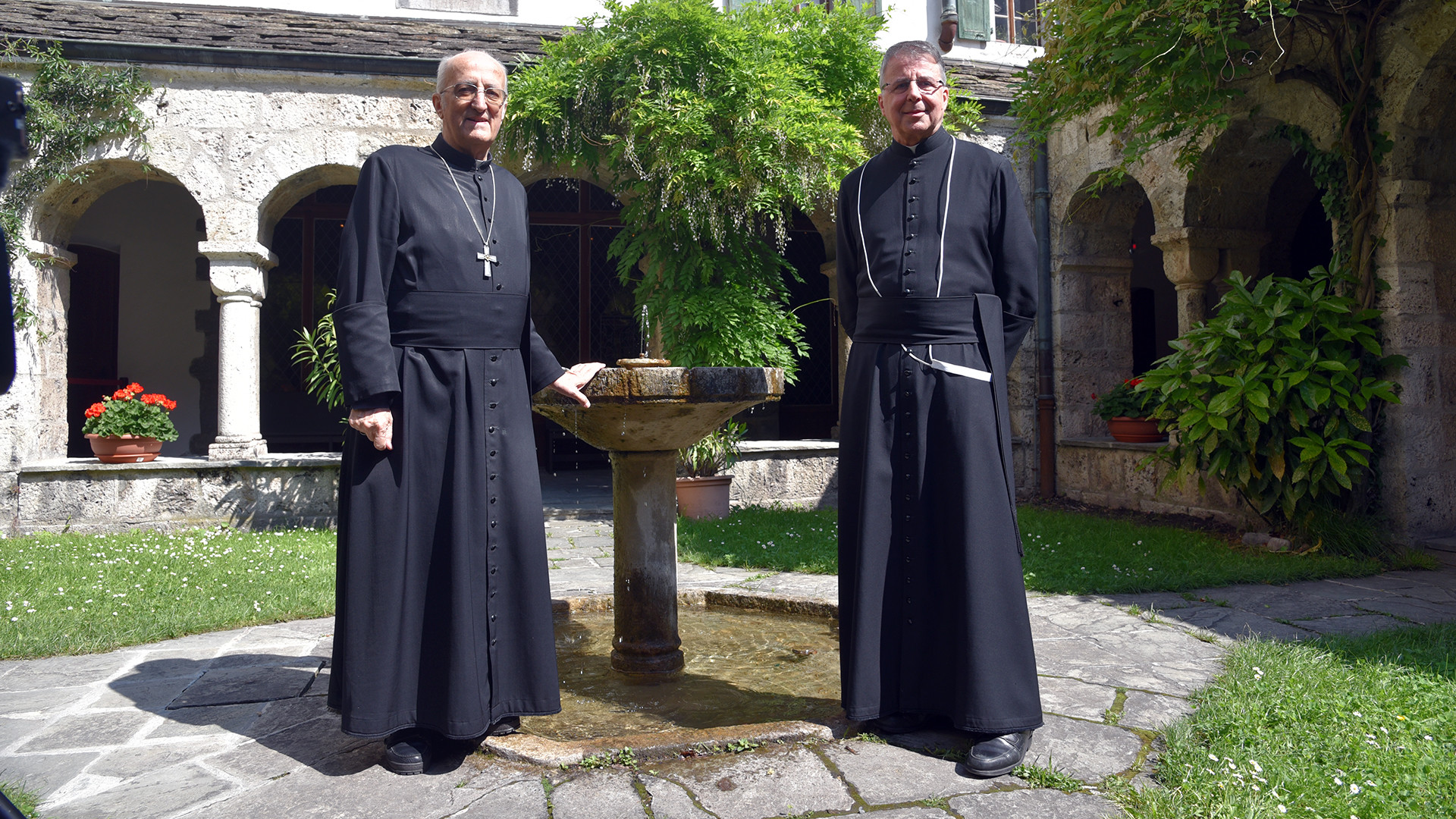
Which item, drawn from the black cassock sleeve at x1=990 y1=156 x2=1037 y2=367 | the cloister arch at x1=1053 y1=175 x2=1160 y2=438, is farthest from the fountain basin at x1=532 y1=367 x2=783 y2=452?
the cloister arch at x1=1053 y1=175 x2=1160 y2=438

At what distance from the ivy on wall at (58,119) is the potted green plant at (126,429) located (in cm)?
77

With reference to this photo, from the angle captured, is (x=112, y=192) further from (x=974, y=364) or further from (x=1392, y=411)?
(x=1392, y=411)

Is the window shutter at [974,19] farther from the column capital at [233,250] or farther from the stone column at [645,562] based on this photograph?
the stone column at [645,562]

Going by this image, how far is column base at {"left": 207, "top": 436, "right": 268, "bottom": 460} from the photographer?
7.03 meters

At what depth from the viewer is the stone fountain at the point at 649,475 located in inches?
107

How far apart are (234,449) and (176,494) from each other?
499 mm

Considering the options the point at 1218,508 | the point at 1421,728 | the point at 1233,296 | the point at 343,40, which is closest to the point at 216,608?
the point at 1421,728

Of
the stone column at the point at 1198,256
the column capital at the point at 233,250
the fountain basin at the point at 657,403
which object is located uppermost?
the column capital at the point at 233,250

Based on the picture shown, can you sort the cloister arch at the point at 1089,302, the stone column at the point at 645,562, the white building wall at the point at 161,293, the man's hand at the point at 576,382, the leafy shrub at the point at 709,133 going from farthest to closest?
the white building wall at the point at 161,293, the cloister arch at the point at 1089,302, the leafy shrub at the point at 709,133, the stone column at the point at 645,562, the man's hand at the point at 576,382

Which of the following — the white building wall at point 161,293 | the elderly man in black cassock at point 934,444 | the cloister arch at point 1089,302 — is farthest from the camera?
the white building wall at point 161,293

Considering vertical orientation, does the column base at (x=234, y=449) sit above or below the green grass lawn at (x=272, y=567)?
above

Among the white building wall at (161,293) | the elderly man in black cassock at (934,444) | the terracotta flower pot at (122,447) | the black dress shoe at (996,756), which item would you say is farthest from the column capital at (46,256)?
the black dress shoe at (996,756)

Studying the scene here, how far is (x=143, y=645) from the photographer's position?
3635mm

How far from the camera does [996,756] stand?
2207 millimetres
